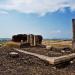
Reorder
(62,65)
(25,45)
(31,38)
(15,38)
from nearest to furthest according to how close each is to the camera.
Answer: (62,65)
(25,45)
(31,38)
(15,38)

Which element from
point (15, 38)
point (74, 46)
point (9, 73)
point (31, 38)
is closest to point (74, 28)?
point (74, 46)

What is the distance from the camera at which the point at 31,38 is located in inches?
1367

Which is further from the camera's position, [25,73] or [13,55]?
[13,55]

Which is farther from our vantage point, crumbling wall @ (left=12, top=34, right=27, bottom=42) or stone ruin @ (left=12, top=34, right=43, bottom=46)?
crumbling wall @ (left=12, top=34, right=27, bottom=42)

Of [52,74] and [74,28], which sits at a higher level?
[74,28]

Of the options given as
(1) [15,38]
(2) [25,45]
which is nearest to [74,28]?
(2) [25,45]

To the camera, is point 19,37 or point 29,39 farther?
point 19,37

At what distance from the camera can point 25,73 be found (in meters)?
9.75

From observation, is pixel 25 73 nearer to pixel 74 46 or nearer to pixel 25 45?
pixel 74 46

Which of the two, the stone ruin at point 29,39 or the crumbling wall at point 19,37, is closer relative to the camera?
the stone ruin at point 29,39

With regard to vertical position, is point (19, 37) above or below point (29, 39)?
above

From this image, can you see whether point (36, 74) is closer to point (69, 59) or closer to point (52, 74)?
point (52, 74)

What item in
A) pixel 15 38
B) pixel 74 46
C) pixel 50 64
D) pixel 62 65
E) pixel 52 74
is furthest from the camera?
pixel 15 38

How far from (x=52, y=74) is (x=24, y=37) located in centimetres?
2943
